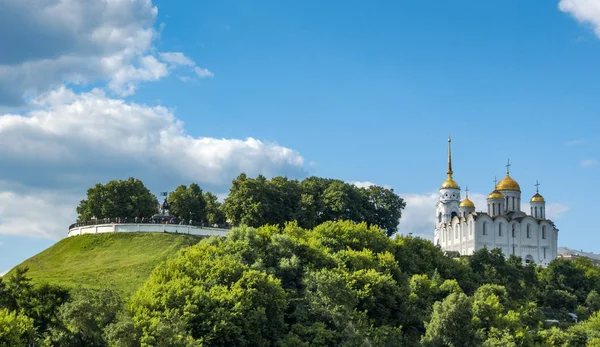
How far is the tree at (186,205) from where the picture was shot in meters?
97.8

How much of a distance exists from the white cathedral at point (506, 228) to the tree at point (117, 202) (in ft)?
118

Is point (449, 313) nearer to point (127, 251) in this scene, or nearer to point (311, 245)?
point (311, 245)

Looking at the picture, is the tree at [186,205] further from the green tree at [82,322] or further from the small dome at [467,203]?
the green tree at [82,322]

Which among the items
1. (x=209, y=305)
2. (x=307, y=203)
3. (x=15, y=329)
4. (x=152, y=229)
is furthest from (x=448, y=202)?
(x=15, y=329)

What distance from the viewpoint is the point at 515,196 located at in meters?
109

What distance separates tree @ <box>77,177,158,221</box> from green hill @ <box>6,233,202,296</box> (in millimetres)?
4922

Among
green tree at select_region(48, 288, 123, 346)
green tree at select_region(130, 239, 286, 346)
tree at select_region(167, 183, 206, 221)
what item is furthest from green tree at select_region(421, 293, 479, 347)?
tree at select_region(167, 183, 206, 221)

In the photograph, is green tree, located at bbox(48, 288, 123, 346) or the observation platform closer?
green tree, located at bbox(48, 288, 123, 346)

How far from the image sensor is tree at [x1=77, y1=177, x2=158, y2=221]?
9312 cm

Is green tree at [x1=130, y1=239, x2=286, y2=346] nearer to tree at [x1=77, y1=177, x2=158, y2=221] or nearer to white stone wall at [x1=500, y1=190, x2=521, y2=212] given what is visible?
tree at [x1=77, y1=177, x2=158, y2=221]

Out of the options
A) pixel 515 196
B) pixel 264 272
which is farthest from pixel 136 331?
pixel 515 196

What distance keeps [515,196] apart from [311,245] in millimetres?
47594

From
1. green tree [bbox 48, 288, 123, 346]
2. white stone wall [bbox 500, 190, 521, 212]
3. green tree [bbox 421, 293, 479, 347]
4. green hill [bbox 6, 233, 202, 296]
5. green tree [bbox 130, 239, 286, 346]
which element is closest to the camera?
green tree [bbox 48, 288, 123, 346]

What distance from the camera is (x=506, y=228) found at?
105 meters
